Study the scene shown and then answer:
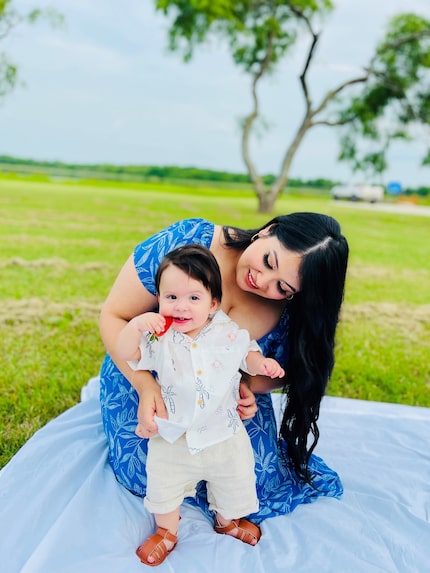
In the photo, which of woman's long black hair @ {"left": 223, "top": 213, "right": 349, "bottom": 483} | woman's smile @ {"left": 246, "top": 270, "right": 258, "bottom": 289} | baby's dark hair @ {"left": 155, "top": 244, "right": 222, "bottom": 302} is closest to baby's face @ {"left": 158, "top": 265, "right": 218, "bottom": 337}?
baby's dark hair @ {"left": 155, "top": 244, "right": 222, "bottom": 302}

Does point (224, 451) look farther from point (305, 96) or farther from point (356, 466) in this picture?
point (305, 96)

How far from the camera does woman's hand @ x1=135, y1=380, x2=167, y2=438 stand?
64.1 inches

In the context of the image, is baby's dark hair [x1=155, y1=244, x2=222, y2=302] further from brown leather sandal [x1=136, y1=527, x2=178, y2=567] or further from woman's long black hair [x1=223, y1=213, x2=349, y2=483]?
brown leather sandal [x1=136, y1=527, x2=178, y2=567]

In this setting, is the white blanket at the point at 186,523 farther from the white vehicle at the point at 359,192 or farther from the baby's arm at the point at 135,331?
the white vehicle at the point at 359,192

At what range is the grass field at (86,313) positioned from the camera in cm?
305

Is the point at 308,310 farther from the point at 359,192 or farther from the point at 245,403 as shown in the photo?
the point at 359,192

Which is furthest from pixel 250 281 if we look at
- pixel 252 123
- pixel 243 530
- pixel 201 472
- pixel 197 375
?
pixel 252 123

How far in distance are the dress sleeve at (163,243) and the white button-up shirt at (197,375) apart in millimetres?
272

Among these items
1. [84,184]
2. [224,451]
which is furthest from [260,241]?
[84,184]

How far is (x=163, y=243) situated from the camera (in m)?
1.85

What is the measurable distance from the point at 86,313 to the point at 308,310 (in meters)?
2.98

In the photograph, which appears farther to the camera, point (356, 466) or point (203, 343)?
point (356, 466)

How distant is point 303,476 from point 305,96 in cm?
1319

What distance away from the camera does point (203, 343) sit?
1.62m
